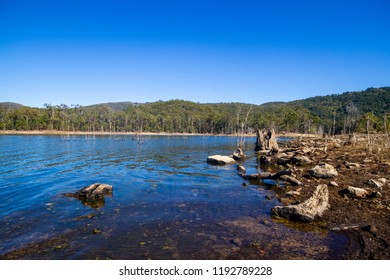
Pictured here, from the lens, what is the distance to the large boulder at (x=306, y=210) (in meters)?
12.2

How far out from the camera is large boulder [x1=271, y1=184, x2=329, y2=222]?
12.2 meters

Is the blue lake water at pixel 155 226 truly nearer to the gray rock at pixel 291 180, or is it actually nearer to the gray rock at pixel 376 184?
the gray rock at pixel 291 180

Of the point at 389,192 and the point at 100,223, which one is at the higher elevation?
the point at 389,192

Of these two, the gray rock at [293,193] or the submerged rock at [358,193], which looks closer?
the submerged rock at [358,193]

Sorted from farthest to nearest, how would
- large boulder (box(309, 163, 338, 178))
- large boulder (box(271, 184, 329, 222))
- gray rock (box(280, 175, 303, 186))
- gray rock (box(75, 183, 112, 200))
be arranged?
large boulder (box(309, 163, 338, 178)), gray rock (box(280, 175, 303, 186)), gray rock (box(75, 183, 112, 200)), large boulder (box(271, 184, 329, 222))

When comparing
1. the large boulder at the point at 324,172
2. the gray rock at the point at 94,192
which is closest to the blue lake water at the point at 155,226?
A: the gray rock at the point at 94,192

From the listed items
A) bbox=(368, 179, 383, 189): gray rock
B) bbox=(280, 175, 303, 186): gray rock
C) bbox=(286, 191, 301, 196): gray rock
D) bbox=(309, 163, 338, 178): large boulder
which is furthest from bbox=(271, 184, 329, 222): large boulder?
bbox=(309, 163, 338, 178): large boulder

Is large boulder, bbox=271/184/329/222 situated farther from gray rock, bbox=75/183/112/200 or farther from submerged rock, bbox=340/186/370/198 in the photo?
gray rock, bbox=75/183/112/200

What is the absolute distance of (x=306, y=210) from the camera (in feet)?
40.8

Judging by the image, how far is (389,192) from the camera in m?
15.3
